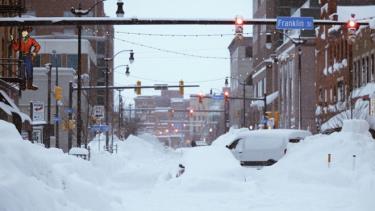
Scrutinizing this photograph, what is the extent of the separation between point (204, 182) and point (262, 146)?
12452mm

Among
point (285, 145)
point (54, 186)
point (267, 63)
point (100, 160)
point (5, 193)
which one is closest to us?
point (5, 193)

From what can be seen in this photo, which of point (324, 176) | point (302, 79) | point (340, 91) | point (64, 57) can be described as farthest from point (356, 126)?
point (64, 57)

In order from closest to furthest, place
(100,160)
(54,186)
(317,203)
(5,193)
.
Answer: (5,193) < (54,186) < (317,203) < (100,160)

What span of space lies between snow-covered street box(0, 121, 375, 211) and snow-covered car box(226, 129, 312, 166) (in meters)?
2.15

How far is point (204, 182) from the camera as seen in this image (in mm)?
17828

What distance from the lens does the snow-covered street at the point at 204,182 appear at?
10.2m

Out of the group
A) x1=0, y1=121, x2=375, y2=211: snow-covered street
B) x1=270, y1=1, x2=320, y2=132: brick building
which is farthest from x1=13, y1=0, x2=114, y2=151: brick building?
x1=0, y1=121, x2=375, y2=211: snow-covered street

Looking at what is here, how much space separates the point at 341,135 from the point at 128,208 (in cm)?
1237

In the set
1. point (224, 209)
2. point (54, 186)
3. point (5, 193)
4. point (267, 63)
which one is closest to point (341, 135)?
point (224, 209)

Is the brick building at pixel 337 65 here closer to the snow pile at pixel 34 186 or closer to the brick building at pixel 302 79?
the brick building at pixel 302 79

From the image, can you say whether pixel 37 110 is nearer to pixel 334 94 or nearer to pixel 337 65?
pixel 337 65

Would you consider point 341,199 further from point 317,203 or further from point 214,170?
point 214,170

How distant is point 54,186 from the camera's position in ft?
36.6

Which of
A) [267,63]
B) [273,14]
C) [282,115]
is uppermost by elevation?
[273,14]
